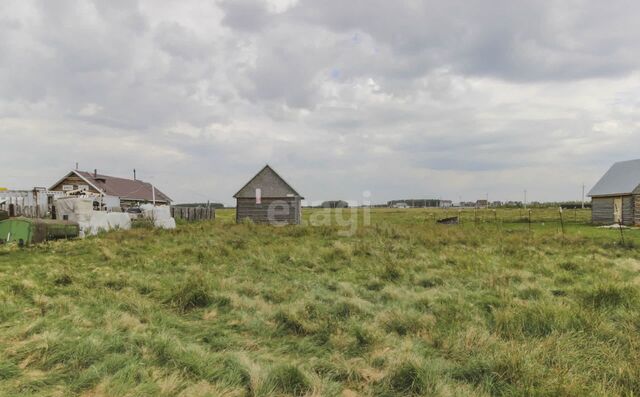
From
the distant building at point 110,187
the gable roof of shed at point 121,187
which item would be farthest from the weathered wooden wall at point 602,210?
the gable roof of shed at point 121,187

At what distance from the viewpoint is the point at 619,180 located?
2992cm

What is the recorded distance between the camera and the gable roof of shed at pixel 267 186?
27.4m

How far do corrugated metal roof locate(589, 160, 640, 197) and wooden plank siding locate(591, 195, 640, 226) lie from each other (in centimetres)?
57

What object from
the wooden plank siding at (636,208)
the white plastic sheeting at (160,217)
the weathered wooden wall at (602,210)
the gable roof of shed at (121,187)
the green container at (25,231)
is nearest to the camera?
the green container at (25,231)

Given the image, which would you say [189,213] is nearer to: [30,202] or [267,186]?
[267,186]

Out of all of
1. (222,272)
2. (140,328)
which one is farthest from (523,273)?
(140,328)

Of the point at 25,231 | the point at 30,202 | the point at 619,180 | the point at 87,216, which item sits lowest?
the point at 25,231

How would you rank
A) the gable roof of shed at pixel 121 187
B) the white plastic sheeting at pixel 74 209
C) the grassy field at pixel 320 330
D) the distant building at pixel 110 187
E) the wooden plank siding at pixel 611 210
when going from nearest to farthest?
the grassy field at pixel 320 330
the white plastic sheeting at pixel 74 209
the wooden plank siding at pixel 611 210
the distant building at pixel 110 187
the gable roof of shed at pixel 121 187

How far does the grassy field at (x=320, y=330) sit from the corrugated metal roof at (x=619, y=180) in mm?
23908

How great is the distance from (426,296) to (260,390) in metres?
4.14

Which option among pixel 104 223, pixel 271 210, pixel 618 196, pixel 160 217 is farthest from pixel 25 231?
pixel 618 196

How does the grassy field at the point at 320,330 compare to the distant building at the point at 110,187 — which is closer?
the grassy field at the point at 320,330

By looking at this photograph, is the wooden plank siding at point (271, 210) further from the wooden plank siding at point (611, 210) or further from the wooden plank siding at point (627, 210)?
the wooden plank siding at point (627, 210)

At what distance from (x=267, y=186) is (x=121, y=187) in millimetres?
26569
